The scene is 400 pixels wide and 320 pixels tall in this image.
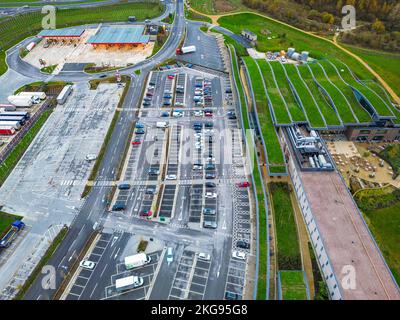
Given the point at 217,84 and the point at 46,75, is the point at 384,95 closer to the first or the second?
the point at 217,84

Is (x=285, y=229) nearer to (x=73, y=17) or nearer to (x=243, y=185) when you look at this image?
(x=243, y=185)

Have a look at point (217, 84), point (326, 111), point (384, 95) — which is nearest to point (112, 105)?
point (217, 84)

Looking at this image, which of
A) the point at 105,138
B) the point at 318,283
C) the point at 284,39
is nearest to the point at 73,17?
the point at 105,138

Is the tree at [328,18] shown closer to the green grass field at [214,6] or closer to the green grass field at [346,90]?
the green grass field at [214,6]

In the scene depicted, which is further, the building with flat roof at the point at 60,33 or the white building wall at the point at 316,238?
the building with flat roof at the point at 60,33

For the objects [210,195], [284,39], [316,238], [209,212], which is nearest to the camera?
[316,238]

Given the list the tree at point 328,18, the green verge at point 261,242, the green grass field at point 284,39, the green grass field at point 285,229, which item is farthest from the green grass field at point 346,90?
the tree at point 328,18
